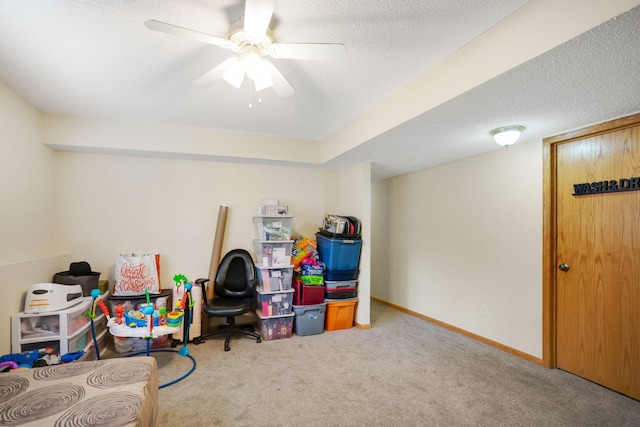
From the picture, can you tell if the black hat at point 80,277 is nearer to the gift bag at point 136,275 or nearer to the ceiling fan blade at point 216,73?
the gift bag at point 136,275

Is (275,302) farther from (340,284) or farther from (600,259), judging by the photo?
(600,259)

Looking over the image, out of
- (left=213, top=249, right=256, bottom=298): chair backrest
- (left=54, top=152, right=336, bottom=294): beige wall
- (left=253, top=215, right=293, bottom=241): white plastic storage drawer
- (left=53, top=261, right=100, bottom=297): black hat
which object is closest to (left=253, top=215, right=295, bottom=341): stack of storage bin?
(left=253, top=215, right=293, bottom=241): white plastic storage drawer

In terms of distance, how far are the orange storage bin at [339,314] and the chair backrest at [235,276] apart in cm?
99

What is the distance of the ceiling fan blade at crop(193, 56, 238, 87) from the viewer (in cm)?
178

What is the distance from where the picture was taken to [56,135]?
3.02 meters

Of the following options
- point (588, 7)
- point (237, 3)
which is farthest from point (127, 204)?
point (588, 7)

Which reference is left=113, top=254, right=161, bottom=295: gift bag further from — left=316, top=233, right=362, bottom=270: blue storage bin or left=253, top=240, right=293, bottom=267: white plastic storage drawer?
left=316, top=233, right=362, bottom=270: blue storage bin

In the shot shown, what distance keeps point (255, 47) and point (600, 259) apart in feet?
10.1

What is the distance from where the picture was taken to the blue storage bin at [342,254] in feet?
11.7

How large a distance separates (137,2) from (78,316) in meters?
2.59

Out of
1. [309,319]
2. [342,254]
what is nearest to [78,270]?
[309,319]

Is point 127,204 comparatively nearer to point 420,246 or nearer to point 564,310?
point 420,246

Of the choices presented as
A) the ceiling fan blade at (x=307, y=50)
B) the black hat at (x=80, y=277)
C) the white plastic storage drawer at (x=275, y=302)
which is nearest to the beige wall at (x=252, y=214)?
the black hat at (x=80, y=277)

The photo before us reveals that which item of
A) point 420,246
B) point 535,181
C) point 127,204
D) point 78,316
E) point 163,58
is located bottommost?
point 78,316
